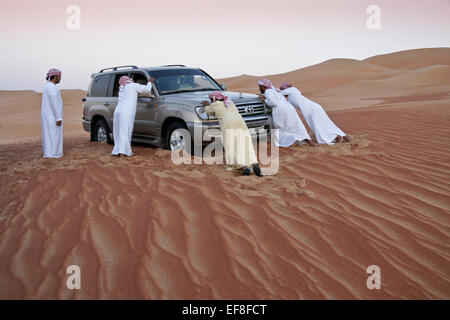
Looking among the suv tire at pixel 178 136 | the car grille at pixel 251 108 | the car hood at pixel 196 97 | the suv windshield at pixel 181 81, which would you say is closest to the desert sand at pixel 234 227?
the suv tire at pixel 178 136

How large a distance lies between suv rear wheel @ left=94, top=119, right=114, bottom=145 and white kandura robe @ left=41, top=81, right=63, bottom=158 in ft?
5.16

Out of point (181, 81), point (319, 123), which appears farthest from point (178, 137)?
point (319, 123)

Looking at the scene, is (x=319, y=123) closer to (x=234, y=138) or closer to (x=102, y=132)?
(x=234, y=138)

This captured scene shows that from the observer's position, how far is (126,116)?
855cm

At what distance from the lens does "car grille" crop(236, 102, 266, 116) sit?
8.20 metres

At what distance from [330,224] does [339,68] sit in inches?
2258

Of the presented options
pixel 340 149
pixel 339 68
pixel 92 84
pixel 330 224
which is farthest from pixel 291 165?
pixel 339 68

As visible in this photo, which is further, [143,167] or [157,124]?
[157,124]

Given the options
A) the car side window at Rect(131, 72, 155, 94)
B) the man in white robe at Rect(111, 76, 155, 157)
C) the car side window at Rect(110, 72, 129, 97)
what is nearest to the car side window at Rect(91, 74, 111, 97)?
the car side window at Rect(110, 72, 129, 97)

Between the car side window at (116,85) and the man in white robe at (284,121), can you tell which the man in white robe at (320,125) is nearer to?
the man in white robe at (284,121)

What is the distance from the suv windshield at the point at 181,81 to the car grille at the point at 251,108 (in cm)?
127

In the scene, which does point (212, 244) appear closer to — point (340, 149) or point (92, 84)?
point (340, 149)

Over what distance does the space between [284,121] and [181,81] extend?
7.91ft
